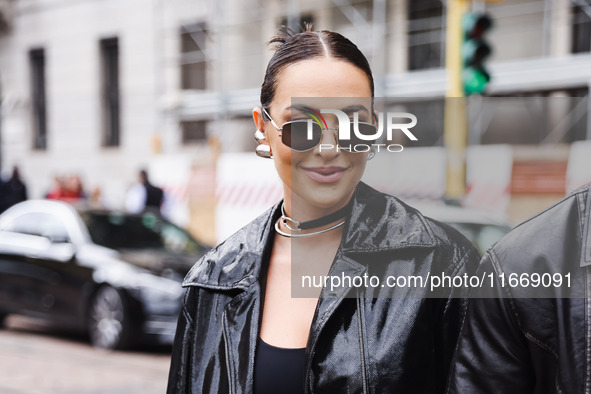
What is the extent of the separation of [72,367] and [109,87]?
1550cm

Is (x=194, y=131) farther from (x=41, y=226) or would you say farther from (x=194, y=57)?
(x=41, y=226)

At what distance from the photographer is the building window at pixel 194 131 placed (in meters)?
19.5

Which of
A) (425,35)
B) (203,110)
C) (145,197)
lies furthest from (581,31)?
(203,110)

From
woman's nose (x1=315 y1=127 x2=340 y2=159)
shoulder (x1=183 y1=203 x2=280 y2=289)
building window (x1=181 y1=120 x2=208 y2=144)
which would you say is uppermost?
building window (x1=181 y1=120 x2=208 y2=144)

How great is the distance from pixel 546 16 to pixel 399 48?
3.15 meters

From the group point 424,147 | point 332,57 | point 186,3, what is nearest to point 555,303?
point 424,147

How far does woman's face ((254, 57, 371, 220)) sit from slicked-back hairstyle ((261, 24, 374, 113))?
0.02 m

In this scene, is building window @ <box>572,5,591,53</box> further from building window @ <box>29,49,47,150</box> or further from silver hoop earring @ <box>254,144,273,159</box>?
building window @ <box>29,49,47,150</box>

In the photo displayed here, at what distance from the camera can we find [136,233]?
9.05m

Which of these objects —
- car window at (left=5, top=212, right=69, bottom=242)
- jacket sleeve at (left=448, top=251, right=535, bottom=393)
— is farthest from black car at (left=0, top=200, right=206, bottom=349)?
jacket sleeve at (left=448, top=251, right=535, bottom=393)

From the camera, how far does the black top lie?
184 cm

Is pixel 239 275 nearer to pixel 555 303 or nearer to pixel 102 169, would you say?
pixel 555 303

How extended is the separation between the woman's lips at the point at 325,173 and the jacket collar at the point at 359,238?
8 cm

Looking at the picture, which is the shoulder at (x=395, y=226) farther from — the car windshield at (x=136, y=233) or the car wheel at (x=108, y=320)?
the car windshield at (x=136, y=233)
